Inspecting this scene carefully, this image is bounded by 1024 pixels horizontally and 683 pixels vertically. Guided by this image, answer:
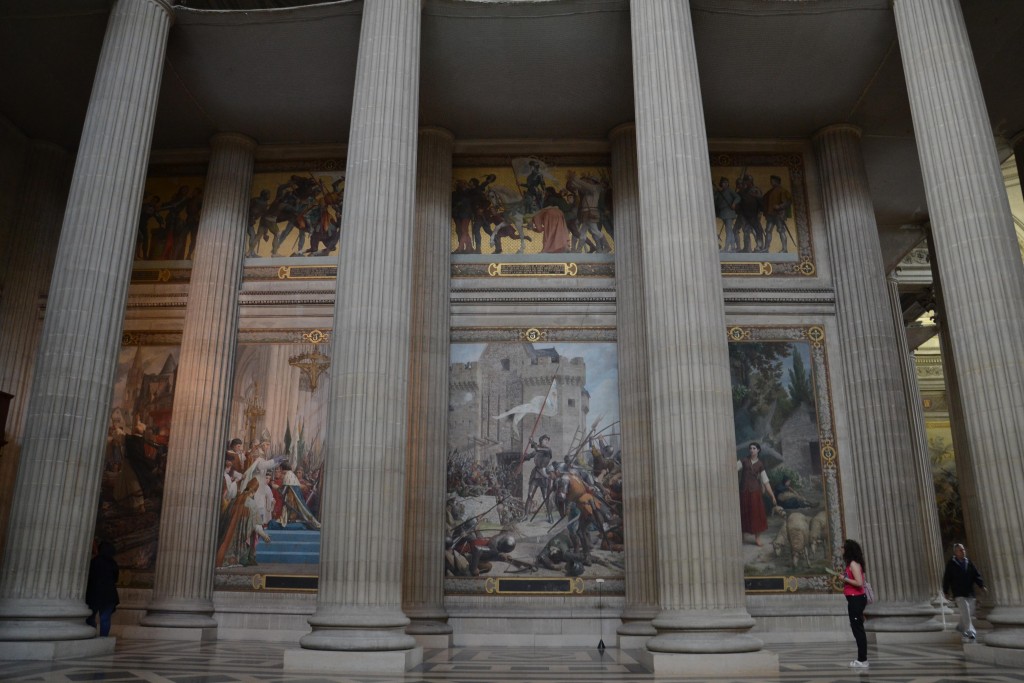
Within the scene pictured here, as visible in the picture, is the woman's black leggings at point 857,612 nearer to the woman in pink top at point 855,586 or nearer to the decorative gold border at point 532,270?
the woman in pink top at point 855,586

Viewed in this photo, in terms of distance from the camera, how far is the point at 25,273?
45.5 feet

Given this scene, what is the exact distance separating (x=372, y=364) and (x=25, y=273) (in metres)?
8.80

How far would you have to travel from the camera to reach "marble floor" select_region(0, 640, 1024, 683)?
687 cm

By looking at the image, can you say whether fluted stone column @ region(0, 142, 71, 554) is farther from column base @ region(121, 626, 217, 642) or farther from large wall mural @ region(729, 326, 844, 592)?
large wall mural @ region(729, 326, 844, 592)

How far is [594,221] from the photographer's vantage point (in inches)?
558

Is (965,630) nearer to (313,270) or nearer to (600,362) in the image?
(600,362)

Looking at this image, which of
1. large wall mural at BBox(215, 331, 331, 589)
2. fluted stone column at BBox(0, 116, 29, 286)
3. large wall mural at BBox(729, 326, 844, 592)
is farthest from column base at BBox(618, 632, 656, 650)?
fluted stone column at BBox(0, 116, 29, 286)

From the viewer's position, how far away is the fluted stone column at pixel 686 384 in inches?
309

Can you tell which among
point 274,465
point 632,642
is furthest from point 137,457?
point 632,642

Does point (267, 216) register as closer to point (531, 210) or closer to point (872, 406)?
point (531, 210)

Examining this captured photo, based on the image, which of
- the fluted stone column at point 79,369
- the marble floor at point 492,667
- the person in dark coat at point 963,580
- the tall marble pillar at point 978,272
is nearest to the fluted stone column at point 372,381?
the marble floor at point 492,667

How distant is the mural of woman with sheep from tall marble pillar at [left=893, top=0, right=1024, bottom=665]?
3557mm

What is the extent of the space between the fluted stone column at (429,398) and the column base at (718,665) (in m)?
4.42

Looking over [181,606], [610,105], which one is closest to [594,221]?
[610,105]
